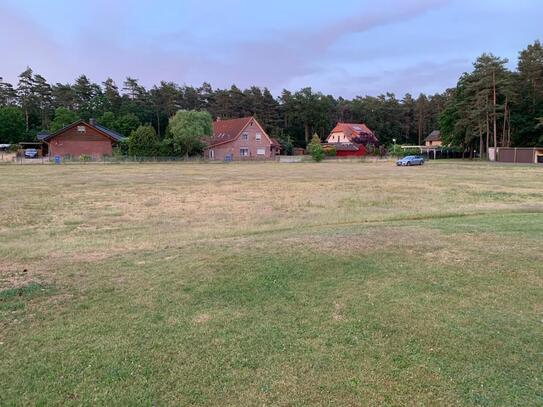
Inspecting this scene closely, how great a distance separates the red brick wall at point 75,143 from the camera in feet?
193

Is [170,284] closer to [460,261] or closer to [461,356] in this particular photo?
[461,356]

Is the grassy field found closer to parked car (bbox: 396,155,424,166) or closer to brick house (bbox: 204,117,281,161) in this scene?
parked car (bbox: 396,155,424,166)

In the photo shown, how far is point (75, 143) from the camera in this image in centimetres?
5906

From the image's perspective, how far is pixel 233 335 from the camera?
435 cm

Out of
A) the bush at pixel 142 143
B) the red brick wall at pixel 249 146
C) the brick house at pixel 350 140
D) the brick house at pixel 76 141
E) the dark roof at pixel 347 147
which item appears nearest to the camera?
the bush at pixel 142 143

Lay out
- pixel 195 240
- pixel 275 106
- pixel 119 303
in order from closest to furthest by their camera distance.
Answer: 1. pixel 119 303
2. pixel 195 240
3. pixel 275 106

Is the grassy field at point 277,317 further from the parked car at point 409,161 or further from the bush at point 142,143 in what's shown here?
the bush at point 142,143

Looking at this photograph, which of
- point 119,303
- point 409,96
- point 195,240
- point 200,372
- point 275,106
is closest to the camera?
point 200,372

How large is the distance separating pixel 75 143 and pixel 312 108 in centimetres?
4821

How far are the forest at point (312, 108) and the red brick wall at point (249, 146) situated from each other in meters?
10.5

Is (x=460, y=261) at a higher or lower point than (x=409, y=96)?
lower

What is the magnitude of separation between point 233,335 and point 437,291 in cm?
267

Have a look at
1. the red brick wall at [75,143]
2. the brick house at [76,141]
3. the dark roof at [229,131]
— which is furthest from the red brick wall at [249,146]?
the red brick wall at [75,143]

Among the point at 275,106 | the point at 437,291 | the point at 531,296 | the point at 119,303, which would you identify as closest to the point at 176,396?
the point at 119,303
